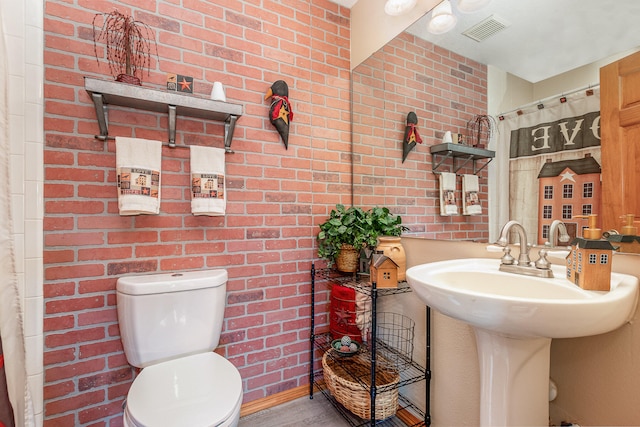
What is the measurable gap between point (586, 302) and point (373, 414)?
1.02 meters

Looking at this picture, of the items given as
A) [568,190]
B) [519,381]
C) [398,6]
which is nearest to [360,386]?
[519,381]

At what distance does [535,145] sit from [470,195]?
13.5 inches

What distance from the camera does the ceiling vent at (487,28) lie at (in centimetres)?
129

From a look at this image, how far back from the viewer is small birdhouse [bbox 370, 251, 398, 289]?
142cm

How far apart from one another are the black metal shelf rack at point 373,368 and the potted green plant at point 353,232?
0.14 m

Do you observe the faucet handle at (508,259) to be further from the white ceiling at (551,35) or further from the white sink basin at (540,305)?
the white ceiling at (551,35)

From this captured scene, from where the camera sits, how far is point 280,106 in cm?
166

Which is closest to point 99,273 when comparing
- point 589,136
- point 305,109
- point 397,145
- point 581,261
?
point 305,109

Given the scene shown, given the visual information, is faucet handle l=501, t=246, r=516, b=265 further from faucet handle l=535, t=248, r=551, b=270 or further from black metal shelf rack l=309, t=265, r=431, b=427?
black metal shelf rack l=309, t=265, r=431, b=427

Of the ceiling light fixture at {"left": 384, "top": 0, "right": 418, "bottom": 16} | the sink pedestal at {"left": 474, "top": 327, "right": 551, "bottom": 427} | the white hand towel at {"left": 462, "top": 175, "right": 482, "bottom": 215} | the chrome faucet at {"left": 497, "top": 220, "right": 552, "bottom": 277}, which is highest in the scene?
the ceiling light fixture at {"left": 384, "top": 0, "right": 418, "bottom": 16}

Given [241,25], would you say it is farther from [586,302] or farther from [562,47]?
[586,302]

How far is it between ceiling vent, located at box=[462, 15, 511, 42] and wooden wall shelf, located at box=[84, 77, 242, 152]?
115 centimetres

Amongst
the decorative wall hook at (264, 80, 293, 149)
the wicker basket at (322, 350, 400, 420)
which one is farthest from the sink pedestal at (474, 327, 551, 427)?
the decorative wall hook at (264, 80, 293, 149)

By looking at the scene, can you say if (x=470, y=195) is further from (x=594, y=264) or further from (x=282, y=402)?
(x=282, y=402)
